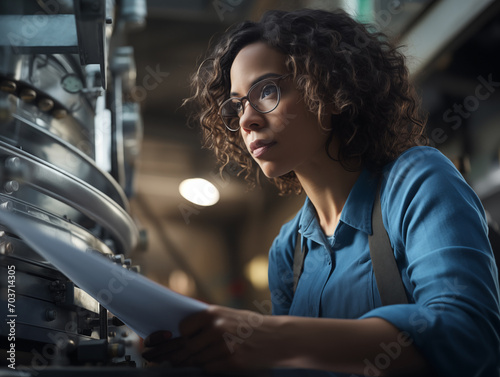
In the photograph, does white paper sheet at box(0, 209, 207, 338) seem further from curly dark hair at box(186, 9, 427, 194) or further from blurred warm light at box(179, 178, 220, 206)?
blurred warm light at box(179, 178, 220, 206)

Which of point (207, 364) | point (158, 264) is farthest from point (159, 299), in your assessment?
point (158, 264)

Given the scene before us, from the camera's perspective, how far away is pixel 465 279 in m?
0.66

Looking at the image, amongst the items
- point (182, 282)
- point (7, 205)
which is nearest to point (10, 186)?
point (7, 205)

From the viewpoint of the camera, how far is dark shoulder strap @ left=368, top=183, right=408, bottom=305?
79 centimetres

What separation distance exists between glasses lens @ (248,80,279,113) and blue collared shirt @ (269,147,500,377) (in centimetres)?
22

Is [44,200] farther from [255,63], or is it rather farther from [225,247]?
[225,247]

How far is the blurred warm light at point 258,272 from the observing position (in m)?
5.23

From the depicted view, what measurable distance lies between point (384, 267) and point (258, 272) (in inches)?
179

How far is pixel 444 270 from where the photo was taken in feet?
2.22

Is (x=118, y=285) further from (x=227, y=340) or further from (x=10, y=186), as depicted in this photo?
(x=10, y=186)

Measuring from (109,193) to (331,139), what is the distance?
0.52 meters

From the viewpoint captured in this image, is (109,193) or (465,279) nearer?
(465,279)

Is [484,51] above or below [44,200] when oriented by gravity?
above

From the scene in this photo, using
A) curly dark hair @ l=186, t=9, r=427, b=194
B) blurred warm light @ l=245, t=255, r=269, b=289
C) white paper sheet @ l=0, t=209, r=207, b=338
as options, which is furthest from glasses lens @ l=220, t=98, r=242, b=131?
blurred warm light @ l=245, t=255, r=269, b=289
